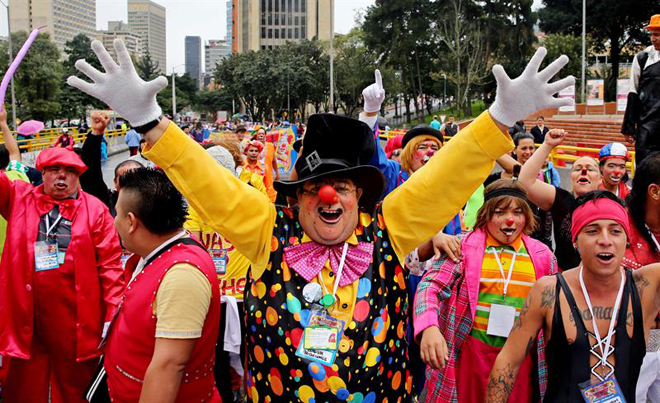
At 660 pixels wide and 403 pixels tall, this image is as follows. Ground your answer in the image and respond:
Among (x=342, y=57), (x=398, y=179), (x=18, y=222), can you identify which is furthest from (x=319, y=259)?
(x=342, y=57)

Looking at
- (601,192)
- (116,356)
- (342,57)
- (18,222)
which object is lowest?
(116,356)

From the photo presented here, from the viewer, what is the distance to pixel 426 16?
172 feet

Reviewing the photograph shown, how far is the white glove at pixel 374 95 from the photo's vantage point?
4.02m

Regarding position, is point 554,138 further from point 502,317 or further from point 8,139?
point 8,139

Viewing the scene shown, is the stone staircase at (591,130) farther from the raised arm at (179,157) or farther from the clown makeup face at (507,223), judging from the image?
the raised arm at (179,157)

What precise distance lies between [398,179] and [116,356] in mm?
2518

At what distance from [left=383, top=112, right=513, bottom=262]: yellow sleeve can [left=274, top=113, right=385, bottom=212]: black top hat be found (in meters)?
0.15

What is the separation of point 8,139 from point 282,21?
4646 inches

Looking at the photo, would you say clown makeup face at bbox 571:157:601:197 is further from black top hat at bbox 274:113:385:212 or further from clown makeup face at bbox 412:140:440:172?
black top hat at bbox 274:113:385:212

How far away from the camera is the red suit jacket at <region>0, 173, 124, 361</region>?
3910 millimetres

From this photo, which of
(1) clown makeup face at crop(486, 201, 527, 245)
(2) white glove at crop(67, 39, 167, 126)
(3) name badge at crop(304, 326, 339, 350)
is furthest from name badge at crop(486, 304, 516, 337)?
(2) white glove at crop(67, 39, 167, 126)

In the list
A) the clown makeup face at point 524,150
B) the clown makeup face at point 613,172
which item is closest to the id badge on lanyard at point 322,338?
the clown makeup face at point 613,172

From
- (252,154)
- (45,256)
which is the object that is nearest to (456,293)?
(45,256)

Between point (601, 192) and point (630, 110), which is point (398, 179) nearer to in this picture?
point (601, 192)
